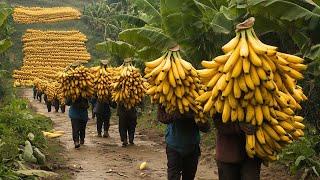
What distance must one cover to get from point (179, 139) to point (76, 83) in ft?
19.6

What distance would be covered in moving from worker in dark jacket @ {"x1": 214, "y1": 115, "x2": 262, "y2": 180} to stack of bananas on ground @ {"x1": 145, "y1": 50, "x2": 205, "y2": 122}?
44.9 inches

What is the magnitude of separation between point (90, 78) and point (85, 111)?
892 millimetres

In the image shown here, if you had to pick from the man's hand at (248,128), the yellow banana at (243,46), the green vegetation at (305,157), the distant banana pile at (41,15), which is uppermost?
the distant banana pile at (41,15)

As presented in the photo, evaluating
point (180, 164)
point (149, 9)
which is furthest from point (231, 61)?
point (149, 9)

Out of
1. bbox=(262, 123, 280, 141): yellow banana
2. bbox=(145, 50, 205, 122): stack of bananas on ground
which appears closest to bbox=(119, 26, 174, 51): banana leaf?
bbox=(145, 50, 205, 122): stack of bananas on ground

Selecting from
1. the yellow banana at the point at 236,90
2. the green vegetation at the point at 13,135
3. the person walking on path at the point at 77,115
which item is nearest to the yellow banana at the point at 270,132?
the yellow banana at the point at 236,90

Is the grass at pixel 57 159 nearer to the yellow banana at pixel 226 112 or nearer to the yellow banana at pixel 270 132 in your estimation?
the yellow banana at pixel 226 112

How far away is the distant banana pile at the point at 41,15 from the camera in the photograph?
47.5m

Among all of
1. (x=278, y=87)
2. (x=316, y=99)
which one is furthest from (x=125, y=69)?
(x=278, y=87)

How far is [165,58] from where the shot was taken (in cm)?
643

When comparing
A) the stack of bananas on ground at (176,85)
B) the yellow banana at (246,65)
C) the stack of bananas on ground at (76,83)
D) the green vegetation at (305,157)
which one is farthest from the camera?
the stack of bananas on ground at (76,83)

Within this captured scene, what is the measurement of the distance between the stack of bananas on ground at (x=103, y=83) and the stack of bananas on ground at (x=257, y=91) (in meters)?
8.60

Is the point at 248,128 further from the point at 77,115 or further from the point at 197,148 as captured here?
the point at 77,115

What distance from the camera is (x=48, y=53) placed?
140ft
